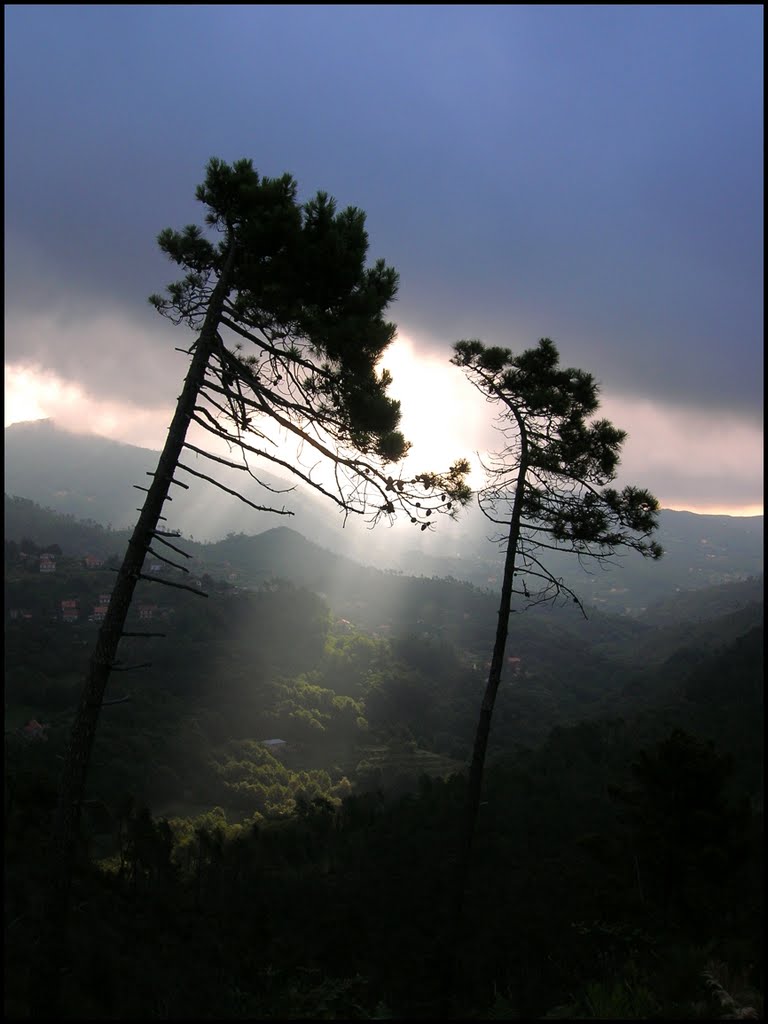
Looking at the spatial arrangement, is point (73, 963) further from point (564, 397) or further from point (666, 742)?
point (666, 742)

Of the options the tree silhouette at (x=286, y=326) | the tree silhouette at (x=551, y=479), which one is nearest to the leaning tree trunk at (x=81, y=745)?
the tree silhouette at (x=286, y=326)

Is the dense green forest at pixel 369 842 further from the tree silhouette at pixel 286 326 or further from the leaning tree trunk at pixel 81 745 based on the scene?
the tree silhouette at pixel 286 326

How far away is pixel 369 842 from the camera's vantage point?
28766 millimetres

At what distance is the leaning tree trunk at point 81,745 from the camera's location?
6125mm

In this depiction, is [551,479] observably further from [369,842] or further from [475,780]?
[369,842]

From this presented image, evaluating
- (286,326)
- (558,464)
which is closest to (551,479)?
(558,464)

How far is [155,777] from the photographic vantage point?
196ft

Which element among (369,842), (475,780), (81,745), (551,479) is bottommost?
(369,842)

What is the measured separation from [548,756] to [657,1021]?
162 feet

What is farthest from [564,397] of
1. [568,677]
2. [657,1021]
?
[568,677]

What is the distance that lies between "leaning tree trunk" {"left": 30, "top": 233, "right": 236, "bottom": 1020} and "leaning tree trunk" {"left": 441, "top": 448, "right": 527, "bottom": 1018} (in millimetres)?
5403

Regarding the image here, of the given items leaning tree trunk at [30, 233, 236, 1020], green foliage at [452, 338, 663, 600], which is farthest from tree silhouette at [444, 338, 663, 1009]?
leaning tree trunk at [30, 233, 236, 1020]

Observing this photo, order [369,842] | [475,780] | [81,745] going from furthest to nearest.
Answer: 1. [369,842]
2. [475,780]
3. [81,745]

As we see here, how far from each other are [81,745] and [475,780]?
625 centimetres
